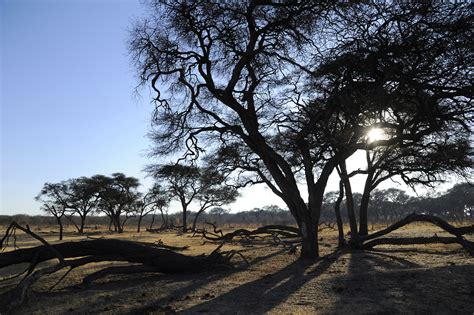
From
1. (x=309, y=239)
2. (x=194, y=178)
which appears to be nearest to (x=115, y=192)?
(x=194, y=178)

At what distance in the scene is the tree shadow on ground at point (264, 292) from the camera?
25.1 ft

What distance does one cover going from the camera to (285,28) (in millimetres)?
12758

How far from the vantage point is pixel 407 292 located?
7.92 meters

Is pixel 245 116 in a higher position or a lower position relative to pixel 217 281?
higher

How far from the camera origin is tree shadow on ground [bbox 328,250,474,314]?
6.96 meters

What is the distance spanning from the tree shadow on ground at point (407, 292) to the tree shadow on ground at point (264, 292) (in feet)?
3.36

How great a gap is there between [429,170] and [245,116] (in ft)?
33.4

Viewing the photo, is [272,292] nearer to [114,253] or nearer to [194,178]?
[114,253]

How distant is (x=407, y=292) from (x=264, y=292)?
279cm

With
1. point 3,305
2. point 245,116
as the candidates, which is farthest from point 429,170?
point 3,305

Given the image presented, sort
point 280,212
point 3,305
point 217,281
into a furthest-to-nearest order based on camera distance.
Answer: point 280,212
point 217,281
point 3,305

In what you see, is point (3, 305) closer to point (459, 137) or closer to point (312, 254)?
point (312, 254)

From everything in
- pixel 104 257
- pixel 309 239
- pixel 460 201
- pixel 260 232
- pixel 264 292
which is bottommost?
pixel 264 292

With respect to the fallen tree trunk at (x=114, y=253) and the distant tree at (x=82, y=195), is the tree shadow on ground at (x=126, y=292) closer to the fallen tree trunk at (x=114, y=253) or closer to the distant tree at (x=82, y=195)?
the fallen tree trunk at (x=114, y=253)
